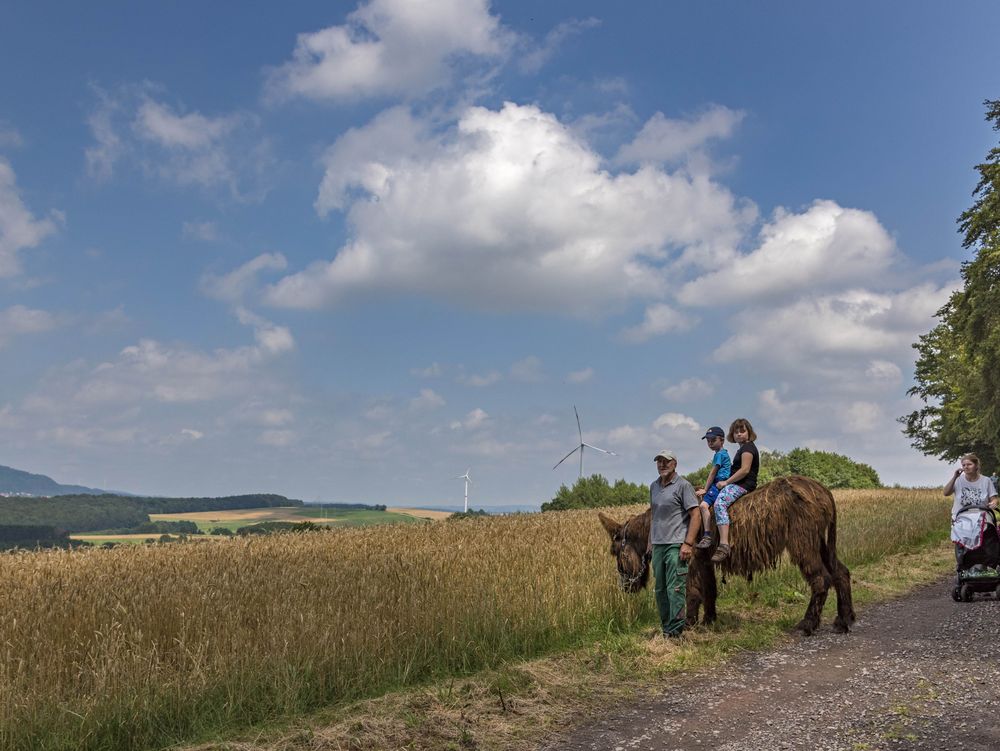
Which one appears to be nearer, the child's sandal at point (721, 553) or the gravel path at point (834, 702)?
the gravel path at point (834, 702)

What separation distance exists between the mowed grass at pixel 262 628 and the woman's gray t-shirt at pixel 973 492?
9.86ft

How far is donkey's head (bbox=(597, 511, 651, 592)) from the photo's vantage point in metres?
9.59

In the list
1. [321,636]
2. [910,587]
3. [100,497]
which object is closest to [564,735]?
[321,636]

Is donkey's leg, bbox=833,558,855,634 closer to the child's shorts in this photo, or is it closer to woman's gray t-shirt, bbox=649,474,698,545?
the child's shorts

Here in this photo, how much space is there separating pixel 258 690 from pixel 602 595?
4747 mm

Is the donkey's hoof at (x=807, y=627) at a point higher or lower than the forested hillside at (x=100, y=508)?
higher

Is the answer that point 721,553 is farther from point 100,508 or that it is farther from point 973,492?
point 100,508

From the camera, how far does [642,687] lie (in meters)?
7.28

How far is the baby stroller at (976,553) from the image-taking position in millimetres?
11312

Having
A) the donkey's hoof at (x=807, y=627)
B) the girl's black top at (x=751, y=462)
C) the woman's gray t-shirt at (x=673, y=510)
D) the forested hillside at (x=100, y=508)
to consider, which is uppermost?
the girl's black top at (x=751, y=462)

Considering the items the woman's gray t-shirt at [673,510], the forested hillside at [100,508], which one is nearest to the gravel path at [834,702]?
the woman's gray t-shirt at [673,510]

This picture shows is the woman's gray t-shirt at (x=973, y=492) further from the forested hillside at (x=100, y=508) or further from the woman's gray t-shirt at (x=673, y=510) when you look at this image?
the forested hillside at (x=100, y=508)

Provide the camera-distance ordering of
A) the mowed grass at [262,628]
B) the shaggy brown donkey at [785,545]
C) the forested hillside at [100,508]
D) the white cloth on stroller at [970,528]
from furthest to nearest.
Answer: the forested hillside at [100,508], the white cloth on stroller at [970,528], the shaggy brown donkey at [785,545], the mowed grass at [262,628]

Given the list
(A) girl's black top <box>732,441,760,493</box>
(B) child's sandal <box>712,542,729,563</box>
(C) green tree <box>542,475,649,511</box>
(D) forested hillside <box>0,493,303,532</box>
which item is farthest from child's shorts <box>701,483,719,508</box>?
(D) forested hillside <box>0,493,303,532</box>
